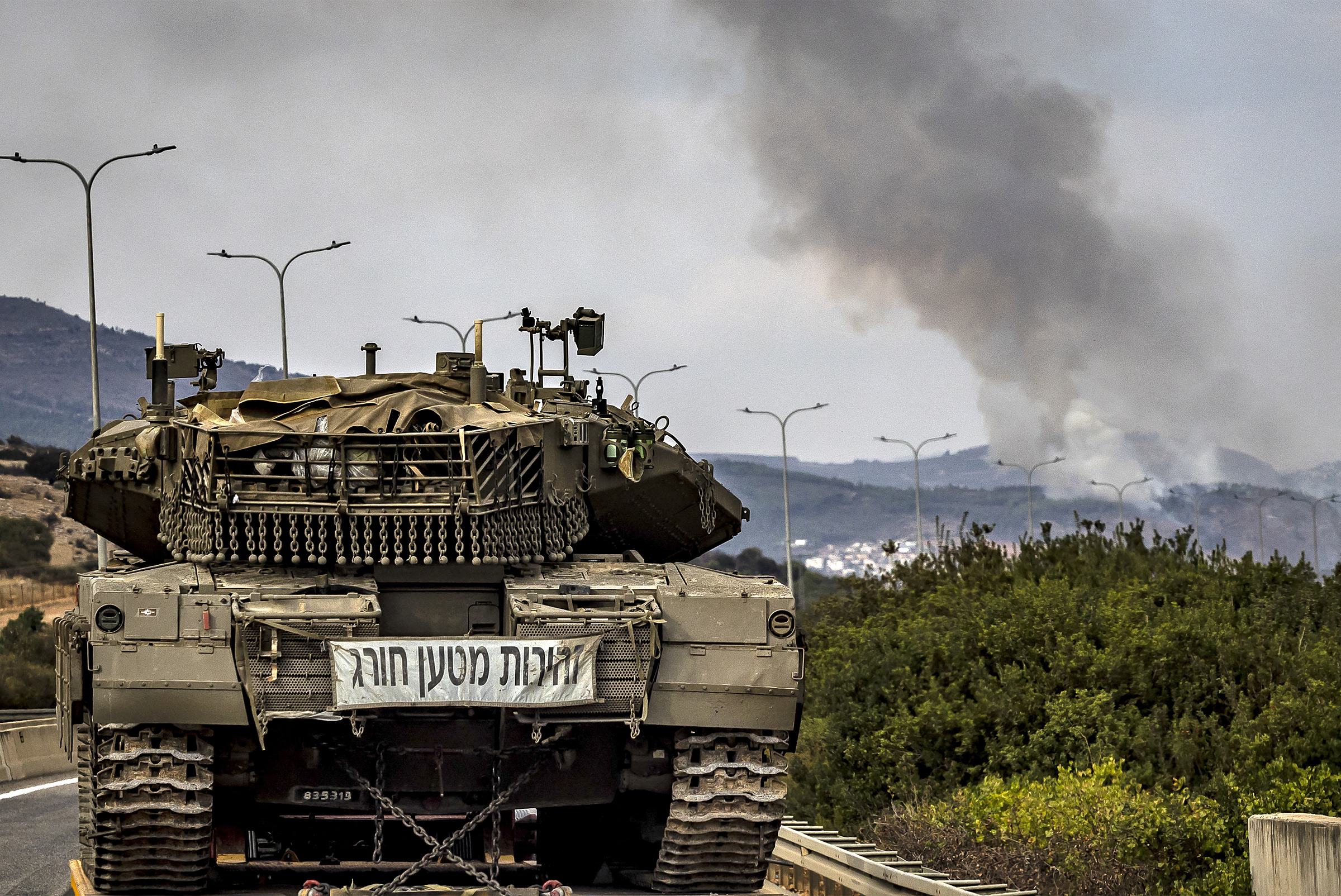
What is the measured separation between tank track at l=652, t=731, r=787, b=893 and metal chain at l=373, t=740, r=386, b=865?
193 cm

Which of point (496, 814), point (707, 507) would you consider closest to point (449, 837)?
point (496, 814)

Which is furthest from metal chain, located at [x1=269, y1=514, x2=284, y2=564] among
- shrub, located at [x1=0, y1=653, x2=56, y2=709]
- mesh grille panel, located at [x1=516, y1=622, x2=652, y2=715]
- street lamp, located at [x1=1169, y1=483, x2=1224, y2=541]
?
shrub, located at [x1=0, y1=653, x2=56, y2=709]

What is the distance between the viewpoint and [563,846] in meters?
14.7

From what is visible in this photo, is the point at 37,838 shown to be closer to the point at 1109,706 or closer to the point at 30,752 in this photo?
the point at 30,752

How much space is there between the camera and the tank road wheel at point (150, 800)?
37.9 ft

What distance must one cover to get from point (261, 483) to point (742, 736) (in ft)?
12.3

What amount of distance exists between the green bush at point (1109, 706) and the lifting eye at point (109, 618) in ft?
28.6

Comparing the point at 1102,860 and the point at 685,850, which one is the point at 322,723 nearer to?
the point at 685,850

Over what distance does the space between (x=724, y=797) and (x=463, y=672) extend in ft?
6.51

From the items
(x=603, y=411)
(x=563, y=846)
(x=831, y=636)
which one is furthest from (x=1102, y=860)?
(x=831, y=636)

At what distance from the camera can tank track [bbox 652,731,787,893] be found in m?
12.1

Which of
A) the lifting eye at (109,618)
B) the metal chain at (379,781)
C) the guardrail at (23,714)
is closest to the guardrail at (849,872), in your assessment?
the metal chain at (379,781)

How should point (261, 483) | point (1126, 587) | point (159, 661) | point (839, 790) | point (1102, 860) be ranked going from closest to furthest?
point (159, 661) < point (261, 483) < point (1102, 860) < point (839, 790) < point (1126, 587)

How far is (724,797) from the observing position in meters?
12.1
